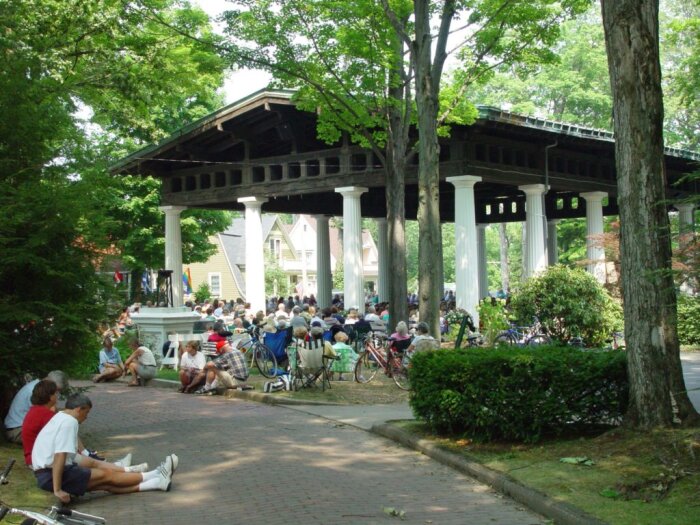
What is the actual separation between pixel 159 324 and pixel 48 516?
54.2 feet

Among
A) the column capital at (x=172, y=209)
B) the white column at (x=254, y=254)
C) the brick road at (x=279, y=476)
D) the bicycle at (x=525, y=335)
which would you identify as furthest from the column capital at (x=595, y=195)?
the brick road at (x=279, y=476)

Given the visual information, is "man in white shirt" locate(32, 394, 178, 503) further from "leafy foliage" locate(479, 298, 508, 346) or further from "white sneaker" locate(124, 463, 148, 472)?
"leafy foliage" locate(479, 298, 508, 346)

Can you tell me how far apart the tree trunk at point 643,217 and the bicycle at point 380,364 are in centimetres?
800

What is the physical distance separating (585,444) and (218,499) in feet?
13.0

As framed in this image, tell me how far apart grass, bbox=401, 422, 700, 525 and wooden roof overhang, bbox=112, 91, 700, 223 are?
15.1m

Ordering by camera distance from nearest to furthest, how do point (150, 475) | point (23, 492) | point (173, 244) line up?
1. point (23, 492)
2. point (150, 475)
3. point (173, 244)

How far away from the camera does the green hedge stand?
31.3ft

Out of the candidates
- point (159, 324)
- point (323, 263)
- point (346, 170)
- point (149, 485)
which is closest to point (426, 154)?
point (149, 485)

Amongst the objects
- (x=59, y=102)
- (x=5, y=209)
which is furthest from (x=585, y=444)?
(x=59, y=102)

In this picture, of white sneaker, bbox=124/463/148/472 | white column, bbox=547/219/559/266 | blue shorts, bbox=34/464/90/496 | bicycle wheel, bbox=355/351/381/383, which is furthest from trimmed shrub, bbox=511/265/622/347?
white column, bbox=547/219/559/266

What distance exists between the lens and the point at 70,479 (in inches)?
310

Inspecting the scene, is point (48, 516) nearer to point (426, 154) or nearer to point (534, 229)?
point (426, 154)

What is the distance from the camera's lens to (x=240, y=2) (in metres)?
20.2

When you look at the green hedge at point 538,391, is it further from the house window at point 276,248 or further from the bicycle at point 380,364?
the house window at point 276,248
